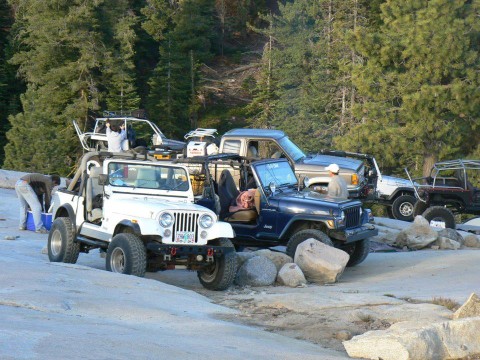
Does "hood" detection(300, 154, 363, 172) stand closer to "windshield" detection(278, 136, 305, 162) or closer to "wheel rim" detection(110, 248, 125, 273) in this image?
"windshield" detection(278, 136, 305, 162)

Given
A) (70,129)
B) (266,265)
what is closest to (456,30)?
(70,129)

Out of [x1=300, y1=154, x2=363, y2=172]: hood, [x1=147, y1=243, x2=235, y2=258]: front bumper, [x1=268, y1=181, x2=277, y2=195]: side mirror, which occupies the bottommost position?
[x1=147, y1=243, x2=235, y2=258]: front bumper

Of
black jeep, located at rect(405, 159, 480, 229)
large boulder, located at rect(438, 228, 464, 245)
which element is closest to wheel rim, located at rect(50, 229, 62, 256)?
large boulder, located at rect(438, 228, 464, 245)

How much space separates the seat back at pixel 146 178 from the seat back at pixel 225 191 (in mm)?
2077

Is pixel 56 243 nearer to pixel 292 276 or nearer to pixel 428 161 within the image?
pixel 292 276

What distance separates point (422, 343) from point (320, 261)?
19.6 feet

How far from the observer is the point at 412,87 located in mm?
38062

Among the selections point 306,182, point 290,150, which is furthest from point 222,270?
point 290,150

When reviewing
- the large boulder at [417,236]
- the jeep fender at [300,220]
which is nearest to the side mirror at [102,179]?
the jeep fender at [300,220]

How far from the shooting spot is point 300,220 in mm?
15586

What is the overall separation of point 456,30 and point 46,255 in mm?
25736

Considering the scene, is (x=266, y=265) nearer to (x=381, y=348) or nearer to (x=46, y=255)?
(x=46, y=255)

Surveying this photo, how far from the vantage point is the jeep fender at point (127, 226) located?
12.9 m

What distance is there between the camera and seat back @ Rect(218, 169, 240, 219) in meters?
16.0
